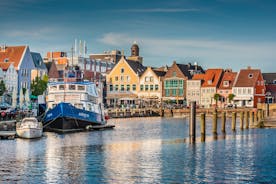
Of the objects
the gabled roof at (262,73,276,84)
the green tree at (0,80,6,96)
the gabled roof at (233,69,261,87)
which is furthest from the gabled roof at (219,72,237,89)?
the green tree at (0,80,6,96)

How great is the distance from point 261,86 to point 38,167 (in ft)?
334

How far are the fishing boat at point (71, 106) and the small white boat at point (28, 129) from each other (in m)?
9.66

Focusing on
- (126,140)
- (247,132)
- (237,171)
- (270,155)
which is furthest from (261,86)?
(237,171)

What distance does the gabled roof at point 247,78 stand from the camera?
5340 inches

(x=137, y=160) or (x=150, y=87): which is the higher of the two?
(x=150, y=87)

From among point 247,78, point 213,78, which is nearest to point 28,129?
point 247,78

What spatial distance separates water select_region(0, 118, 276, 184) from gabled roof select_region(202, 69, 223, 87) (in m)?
78.0

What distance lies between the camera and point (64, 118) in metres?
71.2

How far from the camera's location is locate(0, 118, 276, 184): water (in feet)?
122

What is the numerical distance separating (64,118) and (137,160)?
2789cm

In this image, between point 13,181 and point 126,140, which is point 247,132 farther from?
point 13,181

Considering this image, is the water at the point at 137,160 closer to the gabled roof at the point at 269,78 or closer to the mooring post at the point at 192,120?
the mooring post at the point at 192,120

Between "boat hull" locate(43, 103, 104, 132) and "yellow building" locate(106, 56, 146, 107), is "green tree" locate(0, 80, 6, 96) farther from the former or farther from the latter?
"yellow building" locate(106, 56, 146, 107)

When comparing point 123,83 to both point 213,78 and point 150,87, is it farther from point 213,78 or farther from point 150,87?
point 213,78
